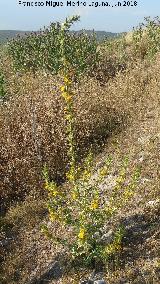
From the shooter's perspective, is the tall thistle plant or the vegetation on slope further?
the vegetation on slope

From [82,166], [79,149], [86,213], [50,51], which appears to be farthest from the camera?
[50,51]

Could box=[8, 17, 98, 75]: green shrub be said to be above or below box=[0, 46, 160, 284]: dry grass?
above

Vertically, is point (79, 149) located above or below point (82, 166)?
above

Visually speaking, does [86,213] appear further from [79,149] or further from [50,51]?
[50,51]

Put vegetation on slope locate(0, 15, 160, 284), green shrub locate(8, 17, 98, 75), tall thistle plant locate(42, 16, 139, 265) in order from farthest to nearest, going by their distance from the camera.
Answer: green shrub locate(8, 17, 98, 75) < vegetation on slope locate(0, 15, 160, 284) < tall thistle plant locate(42, 16, 139, 265)

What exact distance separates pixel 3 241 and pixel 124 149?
230 cm

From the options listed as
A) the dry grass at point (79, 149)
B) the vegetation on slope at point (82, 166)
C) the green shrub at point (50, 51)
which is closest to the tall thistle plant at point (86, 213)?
the vegetation on slope at point (82, 166)

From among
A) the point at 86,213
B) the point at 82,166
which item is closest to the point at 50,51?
the point at 82,166

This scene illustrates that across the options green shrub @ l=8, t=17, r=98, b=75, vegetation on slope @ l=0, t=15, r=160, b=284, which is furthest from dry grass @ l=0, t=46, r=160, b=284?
green shrub @ l=8, t=17, r=98, b=75

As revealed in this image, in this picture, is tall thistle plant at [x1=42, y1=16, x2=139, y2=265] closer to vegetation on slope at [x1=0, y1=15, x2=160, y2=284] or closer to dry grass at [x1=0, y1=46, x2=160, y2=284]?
vegetation on slope at [x1=0, y1=15, x2=160, y2=284]

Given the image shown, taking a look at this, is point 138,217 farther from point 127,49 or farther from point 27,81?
point 127,49

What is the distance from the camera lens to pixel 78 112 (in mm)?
7887

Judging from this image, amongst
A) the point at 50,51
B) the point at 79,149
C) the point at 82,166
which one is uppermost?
the point at 50,51

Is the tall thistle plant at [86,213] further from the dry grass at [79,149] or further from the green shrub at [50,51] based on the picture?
the green shrub at [50,51]
